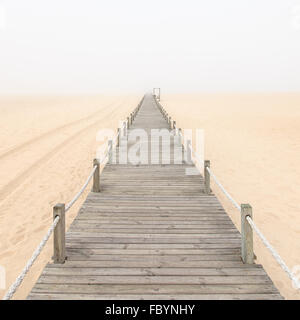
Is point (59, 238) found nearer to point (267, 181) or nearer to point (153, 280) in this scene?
Answer: point (153, 280)

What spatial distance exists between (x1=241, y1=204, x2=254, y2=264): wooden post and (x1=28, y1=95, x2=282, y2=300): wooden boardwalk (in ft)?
0.40

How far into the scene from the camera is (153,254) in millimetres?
4281

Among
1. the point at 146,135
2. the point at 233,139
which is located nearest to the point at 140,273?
the point at 146,135

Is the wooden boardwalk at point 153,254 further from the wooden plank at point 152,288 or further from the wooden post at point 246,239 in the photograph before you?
the wooden post at point 246,239

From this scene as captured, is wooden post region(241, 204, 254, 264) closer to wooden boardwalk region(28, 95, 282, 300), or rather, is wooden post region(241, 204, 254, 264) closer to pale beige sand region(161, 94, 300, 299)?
wooden boardwalk region(28, 95, 282, 300)

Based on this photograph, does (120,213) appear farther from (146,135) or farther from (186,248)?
(146,135)

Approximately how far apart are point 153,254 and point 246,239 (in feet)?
4.83

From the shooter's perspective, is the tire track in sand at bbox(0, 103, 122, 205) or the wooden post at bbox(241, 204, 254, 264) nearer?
the wooden post at bbox(241, 204, 254, 264)

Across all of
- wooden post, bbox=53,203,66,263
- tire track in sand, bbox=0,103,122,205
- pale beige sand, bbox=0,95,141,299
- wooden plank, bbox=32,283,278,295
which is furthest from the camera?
tire track in sand, bbox=0,103,122,205

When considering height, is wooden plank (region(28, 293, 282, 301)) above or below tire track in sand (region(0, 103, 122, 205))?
below

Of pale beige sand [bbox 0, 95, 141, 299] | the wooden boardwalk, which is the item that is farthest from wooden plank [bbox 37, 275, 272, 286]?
pale beige sand [bbox 0, 95, 141, 299]

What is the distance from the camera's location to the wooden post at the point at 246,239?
3960mm

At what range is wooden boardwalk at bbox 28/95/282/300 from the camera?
3.45 m

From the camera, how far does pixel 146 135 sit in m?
15.6
